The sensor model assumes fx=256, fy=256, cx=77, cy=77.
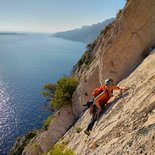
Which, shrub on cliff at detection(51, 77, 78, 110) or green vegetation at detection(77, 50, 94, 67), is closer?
shrub on cliff at detection(51, 77, 78, 110)

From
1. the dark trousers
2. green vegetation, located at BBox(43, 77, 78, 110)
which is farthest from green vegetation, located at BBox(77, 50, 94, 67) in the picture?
Result: the dark trousers

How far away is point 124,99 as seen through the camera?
57.1 ft

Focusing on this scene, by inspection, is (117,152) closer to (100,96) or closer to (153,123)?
(153,123)

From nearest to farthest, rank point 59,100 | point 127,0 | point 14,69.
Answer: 1. point 127,0
2. point 59,100
3. point 14,69

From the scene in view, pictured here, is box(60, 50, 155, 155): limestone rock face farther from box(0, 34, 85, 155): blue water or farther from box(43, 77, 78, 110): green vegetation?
box(0, 34, 85, 155): blue water

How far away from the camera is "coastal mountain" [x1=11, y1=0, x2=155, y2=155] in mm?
12797

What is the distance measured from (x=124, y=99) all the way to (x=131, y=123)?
12.8ft

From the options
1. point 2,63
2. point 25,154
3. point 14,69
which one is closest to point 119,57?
point 25,154

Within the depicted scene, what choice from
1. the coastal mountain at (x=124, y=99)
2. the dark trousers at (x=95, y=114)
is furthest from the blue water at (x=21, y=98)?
the dark trousers at (x=95, y=114)

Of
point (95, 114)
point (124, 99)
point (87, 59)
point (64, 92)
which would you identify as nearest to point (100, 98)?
point (95, 114)

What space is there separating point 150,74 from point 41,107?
79.6 m

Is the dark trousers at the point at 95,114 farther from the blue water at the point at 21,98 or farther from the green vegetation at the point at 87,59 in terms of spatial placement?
the blue water at the point at 21,98

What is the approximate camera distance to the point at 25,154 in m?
43.7

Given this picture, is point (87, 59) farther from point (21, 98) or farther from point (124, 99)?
point (21, 98)
